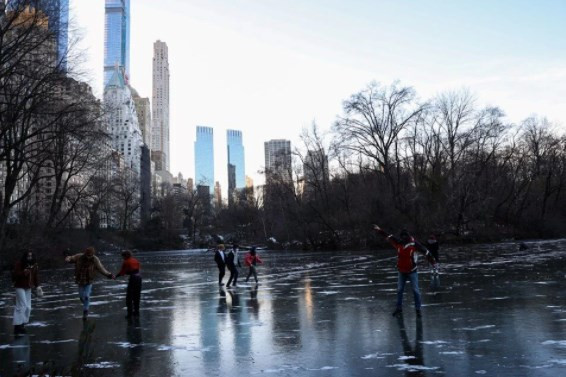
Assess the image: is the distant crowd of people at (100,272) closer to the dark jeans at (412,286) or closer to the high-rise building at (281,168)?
the dark jeans at (412,286)

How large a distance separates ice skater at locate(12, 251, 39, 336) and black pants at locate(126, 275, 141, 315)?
6.96 feet

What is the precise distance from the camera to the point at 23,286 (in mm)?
10773

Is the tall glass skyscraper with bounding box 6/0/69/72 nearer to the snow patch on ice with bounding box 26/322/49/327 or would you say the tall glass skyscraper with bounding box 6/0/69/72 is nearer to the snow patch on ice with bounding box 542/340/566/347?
the snow patch on ice with bounding box 26/322/49/327

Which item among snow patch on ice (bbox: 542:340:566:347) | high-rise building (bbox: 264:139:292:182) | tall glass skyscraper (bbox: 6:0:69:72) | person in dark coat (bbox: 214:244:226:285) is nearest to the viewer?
snow patch on ice (bbox: 542:340:566:347)

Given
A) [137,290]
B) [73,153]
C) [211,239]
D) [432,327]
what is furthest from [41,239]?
[211,239]

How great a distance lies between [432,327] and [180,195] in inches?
4599

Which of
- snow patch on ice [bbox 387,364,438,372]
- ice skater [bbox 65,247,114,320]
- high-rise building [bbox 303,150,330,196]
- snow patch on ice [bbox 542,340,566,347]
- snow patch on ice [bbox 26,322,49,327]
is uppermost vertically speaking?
high-rise building [bbox 303,150,330,196]

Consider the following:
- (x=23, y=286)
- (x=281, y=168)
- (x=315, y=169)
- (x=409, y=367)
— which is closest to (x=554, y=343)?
(x=409, y=367)

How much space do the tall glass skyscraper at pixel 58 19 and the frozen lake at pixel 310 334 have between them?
14.4 meters

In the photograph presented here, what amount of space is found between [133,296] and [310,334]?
5297 mm

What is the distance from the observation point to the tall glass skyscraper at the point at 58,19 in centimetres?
2436

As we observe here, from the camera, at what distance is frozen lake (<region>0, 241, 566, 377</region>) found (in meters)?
6.87

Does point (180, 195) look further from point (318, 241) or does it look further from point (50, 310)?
point (50, 310)

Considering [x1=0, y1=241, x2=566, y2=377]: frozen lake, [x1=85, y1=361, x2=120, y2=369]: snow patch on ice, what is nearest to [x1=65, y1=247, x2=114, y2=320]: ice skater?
[x1=0, y1=241, x2=566, y2=377]: frozen lake
